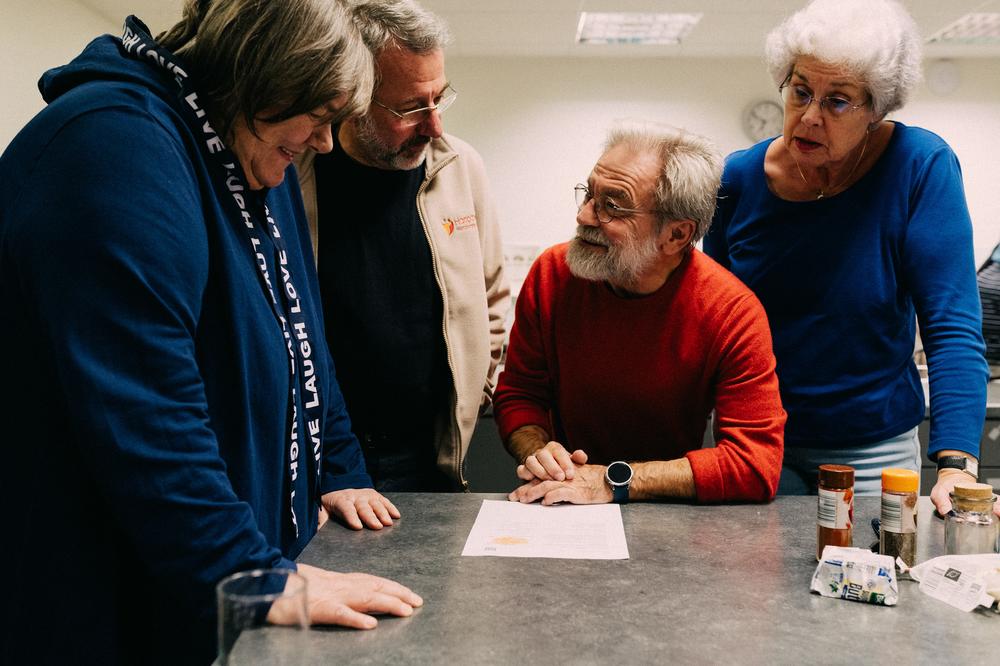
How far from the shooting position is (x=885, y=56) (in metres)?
1.55

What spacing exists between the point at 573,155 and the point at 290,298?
428 cm

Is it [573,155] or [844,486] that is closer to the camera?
[844,486]

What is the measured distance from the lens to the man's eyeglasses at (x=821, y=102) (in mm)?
1588

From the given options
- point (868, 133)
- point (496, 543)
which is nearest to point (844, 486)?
point (496, 543)

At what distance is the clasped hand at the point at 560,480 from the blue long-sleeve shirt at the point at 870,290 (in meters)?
0.53

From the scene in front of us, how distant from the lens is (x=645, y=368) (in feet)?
5.62

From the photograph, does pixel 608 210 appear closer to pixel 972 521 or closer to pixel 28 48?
pixel 972 521

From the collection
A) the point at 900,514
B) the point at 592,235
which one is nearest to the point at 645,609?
the point at 900,514

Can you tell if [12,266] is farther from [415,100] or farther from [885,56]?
[885,56]

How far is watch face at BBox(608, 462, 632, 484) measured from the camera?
151cm

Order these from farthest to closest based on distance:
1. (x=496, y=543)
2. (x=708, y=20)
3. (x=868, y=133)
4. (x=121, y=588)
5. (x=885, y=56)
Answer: (x=708, y=20)
(x=868, y=133)
(x=885, y=56)
(x=496, y=543)
(x=121, y=588)

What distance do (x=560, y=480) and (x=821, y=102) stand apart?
0.90m

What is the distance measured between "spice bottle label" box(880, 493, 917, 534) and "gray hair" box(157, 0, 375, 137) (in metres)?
0.97

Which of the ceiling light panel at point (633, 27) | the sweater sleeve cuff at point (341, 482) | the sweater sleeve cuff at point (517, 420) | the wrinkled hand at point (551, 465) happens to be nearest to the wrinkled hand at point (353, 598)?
the sweater sleeve cuff at point (341, 482)
